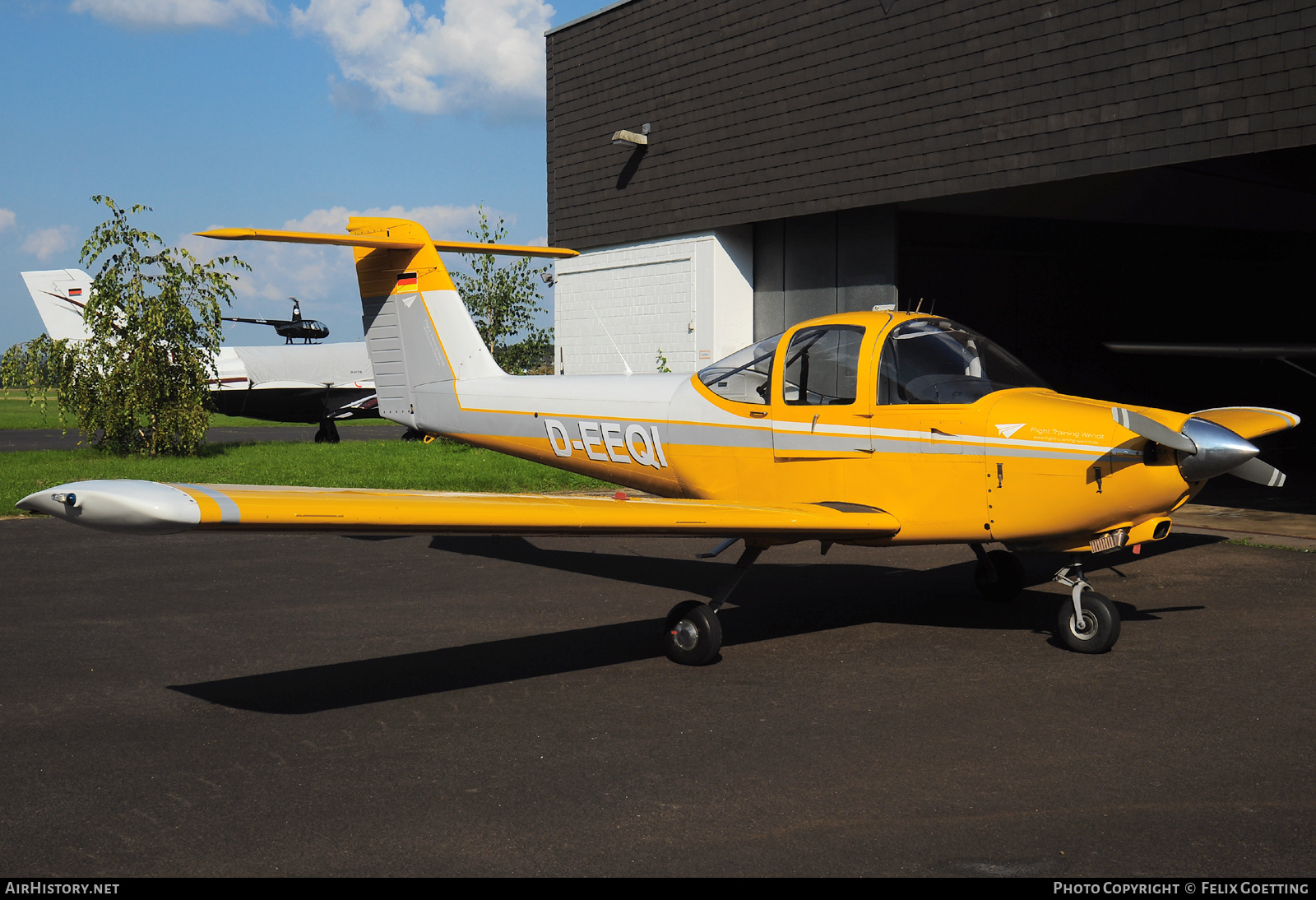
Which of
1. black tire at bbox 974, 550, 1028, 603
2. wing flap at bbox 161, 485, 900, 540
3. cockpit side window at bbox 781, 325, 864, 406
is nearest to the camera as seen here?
wing flap at bbox 161, 485, 900, 540

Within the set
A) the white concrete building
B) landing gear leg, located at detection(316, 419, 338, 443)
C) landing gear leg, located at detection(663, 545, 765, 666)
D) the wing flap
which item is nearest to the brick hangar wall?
the white concrete building

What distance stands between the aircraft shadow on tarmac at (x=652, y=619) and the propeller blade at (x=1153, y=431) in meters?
1.69

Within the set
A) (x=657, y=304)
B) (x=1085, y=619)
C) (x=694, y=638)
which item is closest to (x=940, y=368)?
(x=1085, y=619)

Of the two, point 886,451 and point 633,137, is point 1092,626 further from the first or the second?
point 633,137

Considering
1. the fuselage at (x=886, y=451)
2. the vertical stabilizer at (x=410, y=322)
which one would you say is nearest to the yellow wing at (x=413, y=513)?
the fuselage at (x=886, y=451)

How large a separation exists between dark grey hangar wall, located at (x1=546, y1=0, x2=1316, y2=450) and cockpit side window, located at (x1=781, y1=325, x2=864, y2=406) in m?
6.53

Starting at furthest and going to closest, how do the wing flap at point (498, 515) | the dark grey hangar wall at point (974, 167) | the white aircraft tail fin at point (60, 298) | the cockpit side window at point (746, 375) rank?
the white aircraft tail fin at point (60, 298)
the dark grey hangar wall at point (974, 167)
the cockpit side window at point (746, 375)
the wing flap at point (498, 515)

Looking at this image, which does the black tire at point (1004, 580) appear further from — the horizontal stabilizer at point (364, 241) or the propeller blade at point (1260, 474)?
the horizontal stabilizer at point (364, 241)

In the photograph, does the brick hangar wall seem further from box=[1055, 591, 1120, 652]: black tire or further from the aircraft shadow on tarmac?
box=[1055, 591, 1120, 652]: black tire

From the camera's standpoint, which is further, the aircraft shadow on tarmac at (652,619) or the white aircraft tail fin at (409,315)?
the white aircraft tail fin at (409,315)

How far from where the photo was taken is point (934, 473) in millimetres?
6270

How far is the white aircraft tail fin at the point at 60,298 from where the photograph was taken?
21.8 meters

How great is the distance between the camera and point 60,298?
2188 cm

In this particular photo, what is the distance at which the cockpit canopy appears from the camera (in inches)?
252
